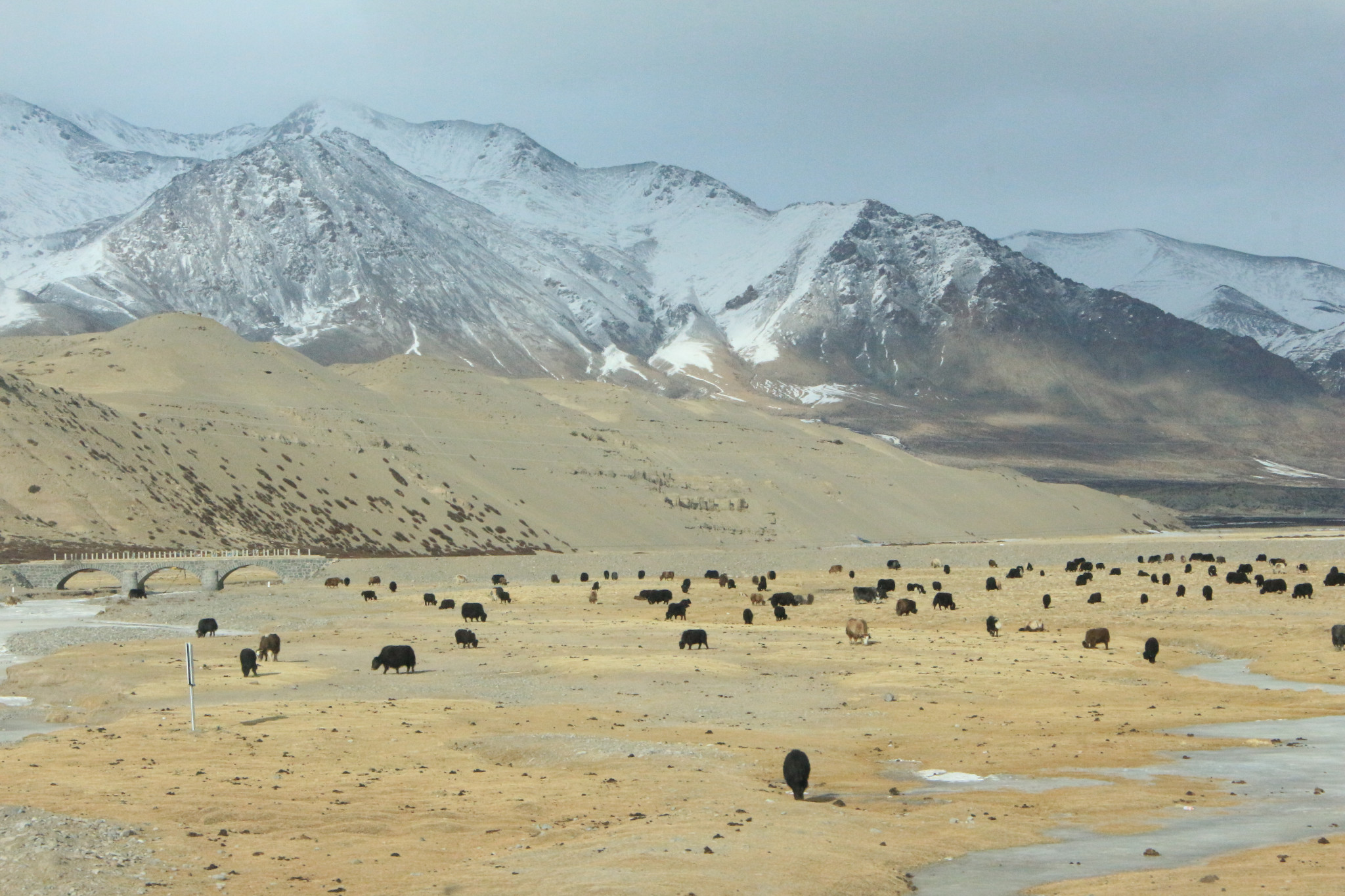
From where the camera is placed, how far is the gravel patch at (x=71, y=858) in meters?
16.2

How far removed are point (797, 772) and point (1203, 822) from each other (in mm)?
5923

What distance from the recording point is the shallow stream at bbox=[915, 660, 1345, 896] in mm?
17422

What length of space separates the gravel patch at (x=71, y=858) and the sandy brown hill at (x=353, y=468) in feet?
285

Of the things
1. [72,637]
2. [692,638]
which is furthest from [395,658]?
[72,637]

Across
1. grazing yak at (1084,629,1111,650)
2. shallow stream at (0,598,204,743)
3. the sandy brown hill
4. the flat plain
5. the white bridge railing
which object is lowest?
shallow stream at (0,598,204,743)

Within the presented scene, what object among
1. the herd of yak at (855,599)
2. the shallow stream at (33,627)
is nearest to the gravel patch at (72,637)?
the shallow stream at (33,627)

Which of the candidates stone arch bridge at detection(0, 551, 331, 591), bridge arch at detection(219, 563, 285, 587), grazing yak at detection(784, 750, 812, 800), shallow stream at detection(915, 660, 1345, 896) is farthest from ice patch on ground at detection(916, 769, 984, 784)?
bridge arch at detection(219, 563, 285, 587)

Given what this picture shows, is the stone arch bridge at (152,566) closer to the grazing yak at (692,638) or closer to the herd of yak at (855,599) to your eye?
the herd of yak at (855,599)

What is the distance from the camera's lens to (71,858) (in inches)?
674

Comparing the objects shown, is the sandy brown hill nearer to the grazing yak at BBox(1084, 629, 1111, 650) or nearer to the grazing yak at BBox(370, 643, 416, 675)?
the grazing yak at BBox(370, 643, 416, 675)

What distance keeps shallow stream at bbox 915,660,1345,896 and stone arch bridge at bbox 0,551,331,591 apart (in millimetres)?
72980

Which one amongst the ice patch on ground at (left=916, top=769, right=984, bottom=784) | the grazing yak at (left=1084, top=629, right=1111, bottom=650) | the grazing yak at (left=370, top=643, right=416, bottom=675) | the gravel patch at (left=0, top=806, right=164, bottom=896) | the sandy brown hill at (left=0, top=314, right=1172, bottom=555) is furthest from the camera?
the sandy brown hill at (left=0, top=314, right=1172, bottom=555)

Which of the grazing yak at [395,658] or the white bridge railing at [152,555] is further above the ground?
the white bridge railing at [152,555]

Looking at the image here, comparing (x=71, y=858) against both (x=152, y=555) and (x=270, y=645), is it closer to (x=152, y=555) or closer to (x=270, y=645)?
(x=270, y=645)
